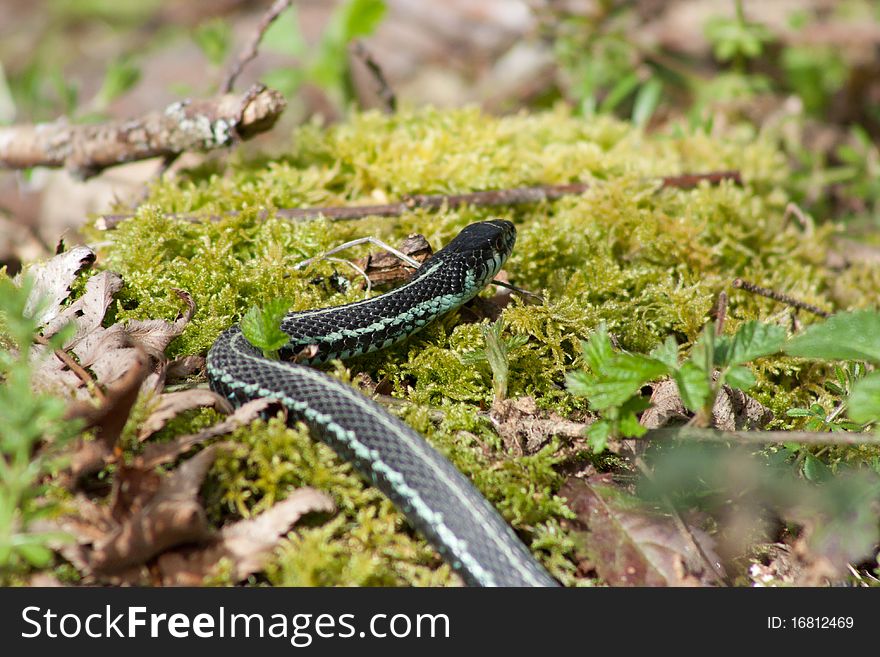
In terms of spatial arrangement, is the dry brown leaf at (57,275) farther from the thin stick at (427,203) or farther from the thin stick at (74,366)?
the thin stick at (427,203)

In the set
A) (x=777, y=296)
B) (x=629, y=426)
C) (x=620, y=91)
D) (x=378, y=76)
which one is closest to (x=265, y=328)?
(x=629, y=426)

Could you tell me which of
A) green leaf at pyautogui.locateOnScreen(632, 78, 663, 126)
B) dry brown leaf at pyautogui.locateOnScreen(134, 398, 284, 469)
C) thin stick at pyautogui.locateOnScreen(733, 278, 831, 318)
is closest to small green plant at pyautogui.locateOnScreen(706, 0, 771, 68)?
green leaf at pyautogui.locateOnScreen(632, 78, 663, 126)

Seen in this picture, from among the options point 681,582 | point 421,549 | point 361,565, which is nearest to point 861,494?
point 681,582

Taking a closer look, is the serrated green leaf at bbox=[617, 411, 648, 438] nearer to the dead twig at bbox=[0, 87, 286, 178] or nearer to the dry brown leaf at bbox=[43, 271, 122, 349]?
the dry brown leaf at bbox=[43, 271, 122, 349]

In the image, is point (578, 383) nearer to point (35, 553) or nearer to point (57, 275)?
point (35, 553)

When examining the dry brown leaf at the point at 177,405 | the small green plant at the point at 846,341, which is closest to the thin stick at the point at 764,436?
the small green plant at the point at 846,341

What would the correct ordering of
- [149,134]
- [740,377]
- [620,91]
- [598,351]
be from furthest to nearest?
[620,91]
[149,134]
[598,351]
[740,377]
